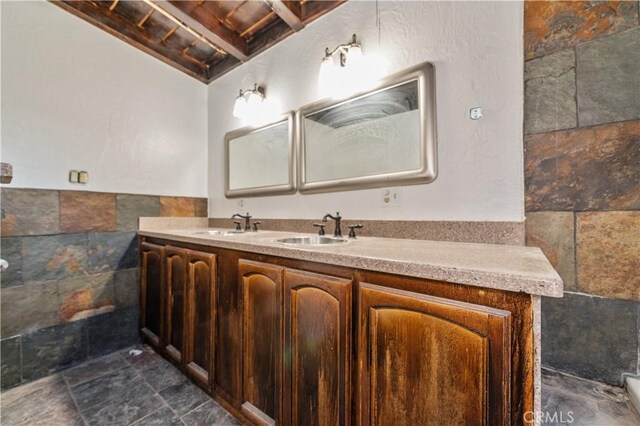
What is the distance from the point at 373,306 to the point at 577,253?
102 cm

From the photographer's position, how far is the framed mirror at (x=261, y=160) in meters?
2.03

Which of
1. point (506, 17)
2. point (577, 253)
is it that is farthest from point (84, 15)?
point (577, 253)

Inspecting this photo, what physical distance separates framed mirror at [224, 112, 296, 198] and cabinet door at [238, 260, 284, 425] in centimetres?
93

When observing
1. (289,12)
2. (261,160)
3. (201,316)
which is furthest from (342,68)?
(201,316)

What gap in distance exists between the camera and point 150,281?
201cm

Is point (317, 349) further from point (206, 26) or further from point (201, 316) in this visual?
point (206, 26)

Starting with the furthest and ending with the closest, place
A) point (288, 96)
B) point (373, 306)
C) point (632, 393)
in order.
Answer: point (288, 96) → point (632, 393) → point (373, 306)

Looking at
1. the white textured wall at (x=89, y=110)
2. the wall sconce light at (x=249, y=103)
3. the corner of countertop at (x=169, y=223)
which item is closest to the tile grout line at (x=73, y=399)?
the corner of countertop at (x=169, y=223)

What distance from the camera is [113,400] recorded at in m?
1.48

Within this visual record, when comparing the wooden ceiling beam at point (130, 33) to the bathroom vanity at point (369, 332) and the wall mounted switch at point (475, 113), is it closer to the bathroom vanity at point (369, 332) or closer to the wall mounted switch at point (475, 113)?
the bathroom vanity at point (369, 332)

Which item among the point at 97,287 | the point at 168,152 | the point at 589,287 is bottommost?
the point at 97,287

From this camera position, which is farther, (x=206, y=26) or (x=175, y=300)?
(x=206, y=26)

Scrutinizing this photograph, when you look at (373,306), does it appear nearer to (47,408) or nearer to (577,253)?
(577,253)

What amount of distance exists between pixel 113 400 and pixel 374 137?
2.14m
